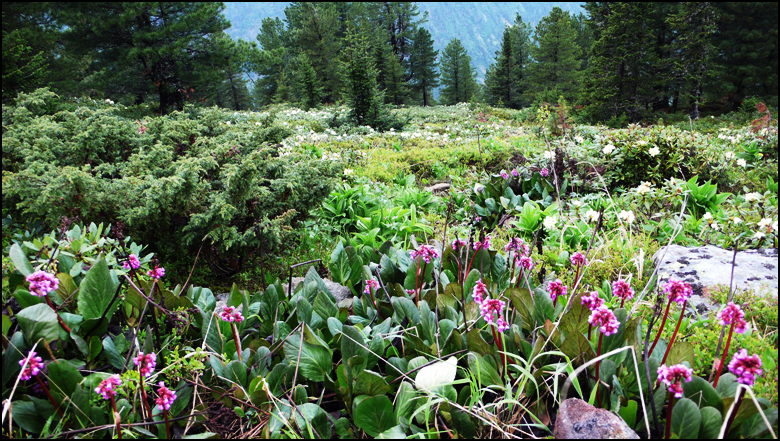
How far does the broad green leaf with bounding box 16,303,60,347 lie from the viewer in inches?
56.4

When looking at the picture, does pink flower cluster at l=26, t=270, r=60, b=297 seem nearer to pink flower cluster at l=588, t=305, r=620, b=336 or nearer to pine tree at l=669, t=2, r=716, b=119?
pink flower cluster at l=588, t=305, r=620, b=336

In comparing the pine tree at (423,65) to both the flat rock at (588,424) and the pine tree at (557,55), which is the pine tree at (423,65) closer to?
the pine tree at (557,55)

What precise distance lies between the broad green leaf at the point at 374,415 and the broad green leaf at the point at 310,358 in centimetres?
26

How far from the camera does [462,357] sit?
1603mm

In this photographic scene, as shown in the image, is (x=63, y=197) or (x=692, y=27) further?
(x=692, y=27)

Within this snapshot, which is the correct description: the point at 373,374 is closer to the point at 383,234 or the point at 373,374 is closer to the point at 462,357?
the point at 462,357

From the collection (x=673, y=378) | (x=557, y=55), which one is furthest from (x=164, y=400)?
(x=557, y=55)

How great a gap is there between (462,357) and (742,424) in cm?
88

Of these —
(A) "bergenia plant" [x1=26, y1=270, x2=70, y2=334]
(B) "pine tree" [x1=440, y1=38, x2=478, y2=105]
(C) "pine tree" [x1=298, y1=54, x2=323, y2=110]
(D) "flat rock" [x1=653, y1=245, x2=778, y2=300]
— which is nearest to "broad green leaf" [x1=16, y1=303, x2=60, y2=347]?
(A) "bergenia plant" [x1=26, y1=270, x2=70, y2=334]

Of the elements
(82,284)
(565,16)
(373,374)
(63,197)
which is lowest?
(373,374)

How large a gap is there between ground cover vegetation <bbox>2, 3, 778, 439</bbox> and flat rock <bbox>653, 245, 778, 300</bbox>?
0.48 feet

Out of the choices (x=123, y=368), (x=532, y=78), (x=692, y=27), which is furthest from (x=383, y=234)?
(x=532, y=78)

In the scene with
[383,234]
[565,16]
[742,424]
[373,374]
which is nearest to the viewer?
[742,424]

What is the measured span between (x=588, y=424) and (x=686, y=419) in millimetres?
285
